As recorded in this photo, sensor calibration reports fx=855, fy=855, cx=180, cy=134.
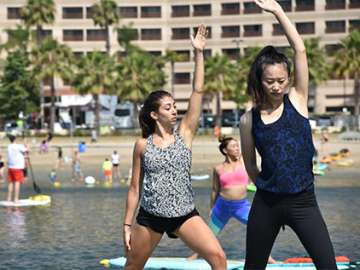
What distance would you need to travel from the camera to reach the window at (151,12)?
95.0m

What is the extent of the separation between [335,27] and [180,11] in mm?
17178

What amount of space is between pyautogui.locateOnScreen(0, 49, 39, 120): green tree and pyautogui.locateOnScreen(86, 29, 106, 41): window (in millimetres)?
15701

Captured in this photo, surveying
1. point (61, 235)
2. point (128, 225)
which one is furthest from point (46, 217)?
point (128, 225)

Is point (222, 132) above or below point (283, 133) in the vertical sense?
below

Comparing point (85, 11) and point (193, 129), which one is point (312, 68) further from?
point (193, 129)

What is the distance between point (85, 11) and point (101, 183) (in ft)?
218

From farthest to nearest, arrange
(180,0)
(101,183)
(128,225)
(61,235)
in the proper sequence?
(180,0)
(101,183)
(61,235)
(128,225)

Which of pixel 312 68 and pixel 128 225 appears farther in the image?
pixel 312 68

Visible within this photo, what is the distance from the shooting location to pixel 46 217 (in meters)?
17.7

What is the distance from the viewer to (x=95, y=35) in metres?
95.4

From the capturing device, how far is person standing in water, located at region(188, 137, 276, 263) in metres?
10.1

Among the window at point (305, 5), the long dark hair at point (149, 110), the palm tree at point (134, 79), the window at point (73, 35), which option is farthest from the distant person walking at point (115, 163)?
the window at point (73, 35)

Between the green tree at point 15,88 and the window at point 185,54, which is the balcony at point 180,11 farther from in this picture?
the green tree at point 15,88

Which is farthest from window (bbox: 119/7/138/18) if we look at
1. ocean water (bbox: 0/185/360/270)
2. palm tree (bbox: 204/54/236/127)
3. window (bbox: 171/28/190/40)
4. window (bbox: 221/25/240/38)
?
ocean water (bbox: 0/185/360/270)
